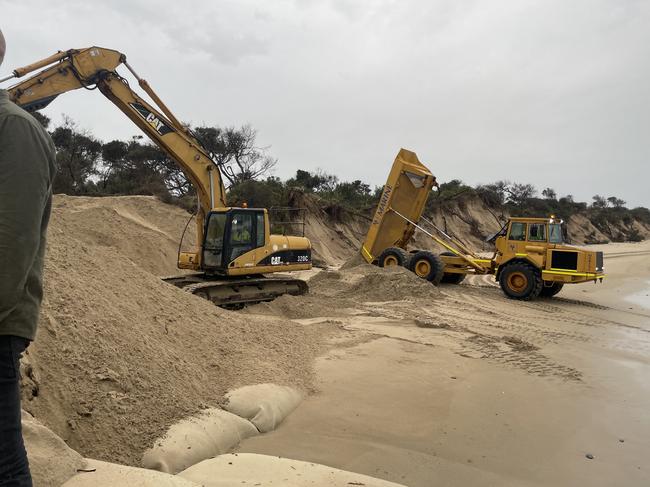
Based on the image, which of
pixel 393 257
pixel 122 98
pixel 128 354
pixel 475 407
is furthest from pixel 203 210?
pixel 475 407

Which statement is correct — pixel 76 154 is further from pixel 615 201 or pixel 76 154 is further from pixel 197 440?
pixel 615 201

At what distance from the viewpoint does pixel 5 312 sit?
1.74 m

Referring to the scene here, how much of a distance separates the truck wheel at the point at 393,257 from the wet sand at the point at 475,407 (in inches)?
187

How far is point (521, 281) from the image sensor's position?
43.3 feet

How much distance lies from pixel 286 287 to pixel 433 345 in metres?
4.70

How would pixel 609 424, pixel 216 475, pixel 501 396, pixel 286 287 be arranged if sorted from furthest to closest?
1. pixel 286 287
2. pixel 501 396
3. pixel 609 424
4. pixel 216 475

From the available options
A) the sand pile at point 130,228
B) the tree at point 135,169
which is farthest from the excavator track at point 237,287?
the tree at point 135,169

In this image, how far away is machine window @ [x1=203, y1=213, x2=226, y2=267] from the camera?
10.3 m

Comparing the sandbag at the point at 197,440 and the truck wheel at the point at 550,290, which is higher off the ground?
the truck wheel at the point at 550,290

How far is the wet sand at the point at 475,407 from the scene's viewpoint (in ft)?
12.6

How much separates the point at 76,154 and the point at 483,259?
21825 mm

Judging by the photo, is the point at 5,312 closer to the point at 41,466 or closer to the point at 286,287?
the point at 41,466

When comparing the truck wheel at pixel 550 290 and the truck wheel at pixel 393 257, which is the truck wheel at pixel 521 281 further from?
the truck wheel at pixel 393 257

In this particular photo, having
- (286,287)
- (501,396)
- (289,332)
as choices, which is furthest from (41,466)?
(286,287)
